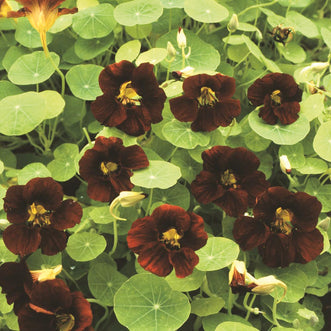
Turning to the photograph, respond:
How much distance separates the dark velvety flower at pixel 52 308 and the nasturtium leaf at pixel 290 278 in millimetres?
480

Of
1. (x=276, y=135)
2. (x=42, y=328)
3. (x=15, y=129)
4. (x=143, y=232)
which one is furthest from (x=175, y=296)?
(x=15, y=129)

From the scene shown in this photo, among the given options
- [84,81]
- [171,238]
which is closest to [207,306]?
[171,238]

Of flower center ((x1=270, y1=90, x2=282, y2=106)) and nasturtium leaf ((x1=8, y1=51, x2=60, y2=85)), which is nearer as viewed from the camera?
flower center ((x1=270, y1=90, x2=282, y2=106))

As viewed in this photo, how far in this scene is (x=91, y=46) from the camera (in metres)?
1.67

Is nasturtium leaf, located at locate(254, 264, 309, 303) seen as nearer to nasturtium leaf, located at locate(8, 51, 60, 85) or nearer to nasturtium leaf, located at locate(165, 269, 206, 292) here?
nasturtium leaf, located at locate(165, 269, 206, 292)

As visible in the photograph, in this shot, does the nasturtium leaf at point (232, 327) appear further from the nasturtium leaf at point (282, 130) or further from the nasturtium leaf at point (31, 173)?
the nasturtium leaf at point (31, 173)

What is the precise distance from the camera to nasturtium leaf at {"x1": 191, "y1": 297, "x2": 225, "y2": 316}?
45.9 inches

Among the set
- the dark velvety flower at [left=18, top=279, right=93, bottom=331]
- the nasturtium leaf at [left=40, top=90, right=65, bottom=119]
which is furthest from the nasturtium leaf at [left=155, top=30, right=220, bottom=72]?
the dark velvety flower at [left=18, top=279, right=93, bottom=331]

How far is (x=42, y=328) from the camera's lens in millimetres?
1033

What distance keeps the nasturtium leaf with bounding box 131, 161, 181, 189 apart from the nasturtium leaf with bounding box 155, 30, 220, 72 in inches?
18.5

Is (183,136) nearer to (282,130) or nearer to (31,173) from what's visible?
(282,130)

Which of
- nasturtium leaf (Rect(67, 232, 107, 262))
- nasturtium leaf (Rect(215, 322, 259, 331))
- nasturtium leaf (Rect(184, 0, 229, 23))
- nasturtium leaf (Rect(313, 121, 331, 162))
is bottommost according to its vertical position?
nasturtium leaf (Rect(215, 322, 259, 331))

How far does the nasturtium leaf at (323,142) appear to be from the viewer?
4.34 feet

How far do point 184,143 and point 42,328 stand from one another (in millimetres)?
608
